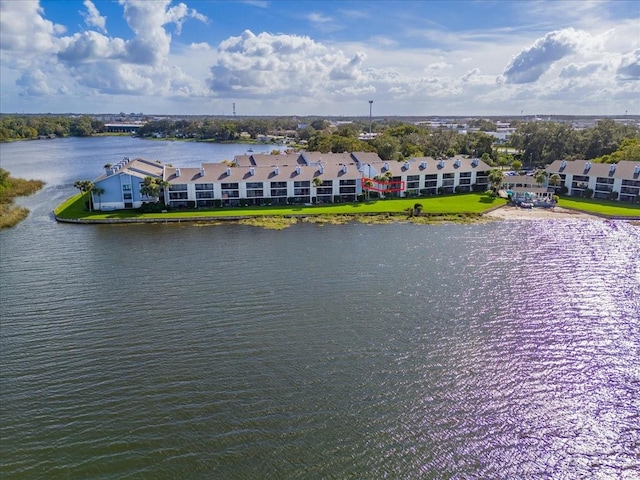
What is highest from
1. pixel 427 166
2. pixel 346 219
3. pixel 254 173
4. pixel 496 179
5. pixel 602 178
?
pixel 427 166

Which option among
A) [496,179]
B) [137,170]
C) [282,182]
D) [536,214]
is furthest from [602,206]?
[137,170]

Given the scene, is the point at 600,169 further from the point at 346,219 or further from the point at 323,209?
the point at 323,209

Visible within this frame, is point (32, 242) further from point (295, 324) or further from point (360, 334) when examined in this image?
point (360, 334)

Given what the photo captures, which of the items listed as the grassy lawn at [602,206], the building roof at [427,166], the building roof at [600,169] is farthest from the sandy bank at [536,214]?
the building roof at [427,166]

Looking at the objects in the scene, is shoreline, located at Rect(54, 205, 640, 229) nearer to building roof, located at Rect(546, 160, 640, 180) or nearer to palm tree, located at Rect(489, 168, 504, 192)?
building roof, located at Rect(546, 160, 640, 180)

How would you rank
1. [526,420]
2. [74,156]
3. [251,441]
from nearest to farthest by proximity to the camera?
[251,441] → [526,420] → [74,156]

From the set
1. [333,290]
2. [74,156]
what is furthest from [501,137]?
[333,290]
